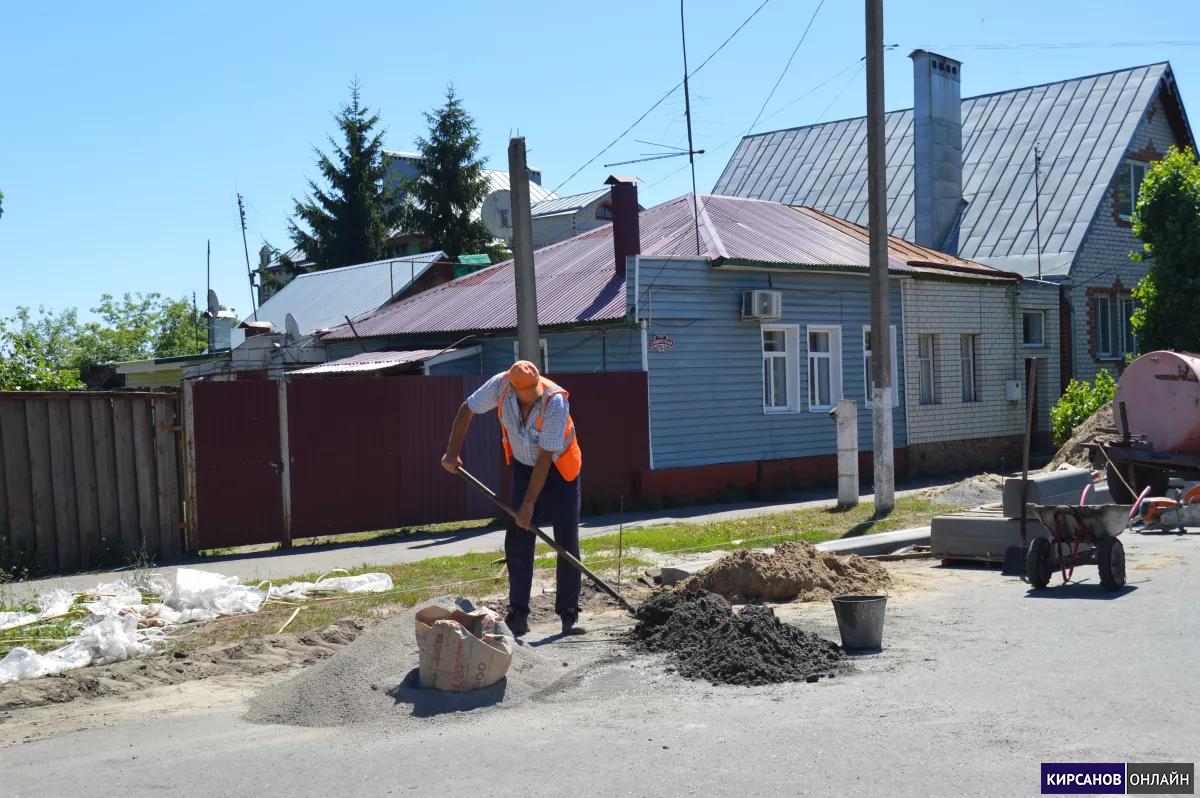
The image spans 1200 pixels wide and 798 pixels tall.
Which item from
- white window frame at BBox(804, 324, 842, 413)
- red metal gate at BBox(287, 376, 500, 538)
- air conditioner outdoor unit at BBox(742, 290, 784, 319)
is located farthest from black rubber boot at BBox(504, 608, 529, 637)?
white window frame at BBox(804, 324, 842, 413)

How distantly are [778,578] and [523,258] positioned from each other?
15.4 ft

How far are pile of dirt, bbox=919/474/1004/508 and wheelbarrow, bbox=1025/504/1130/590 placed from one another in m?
6.81

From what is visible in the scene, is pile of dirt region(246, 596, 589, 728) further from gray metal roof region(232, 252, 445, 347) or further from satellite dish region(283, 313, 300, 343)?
gray metal roof region(232, 252, 445, 347)

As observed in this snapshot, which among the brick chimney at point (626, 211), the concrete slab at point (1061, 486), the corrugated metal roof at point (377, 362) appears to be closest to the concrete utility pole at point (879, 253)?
the concrete slab at point (1061, 486)

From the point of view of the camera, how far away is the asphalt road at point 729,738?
5035mm

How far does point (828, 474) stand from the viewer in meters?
20.6

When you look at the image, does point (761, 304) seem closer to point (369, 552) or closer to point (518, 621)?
point (369, 552)

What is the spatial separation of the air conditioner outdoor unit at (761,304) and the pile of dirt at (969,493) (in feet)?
12.0

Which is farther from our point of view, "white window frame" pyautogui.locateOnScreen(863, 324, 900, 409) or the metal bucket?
"white window frame" pyautogui.locateOnScreen(863, 324, 900, 409)

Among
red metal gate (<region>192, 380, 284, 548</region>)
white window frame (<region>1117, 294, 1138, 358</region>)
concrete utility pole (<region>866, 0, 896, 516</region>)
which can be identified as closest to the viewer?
red metal gate (<region>192, 380, 284, 548</region>)

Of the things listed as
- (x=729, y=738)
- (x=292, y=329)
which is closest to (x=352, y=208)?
(x=292, y=329)

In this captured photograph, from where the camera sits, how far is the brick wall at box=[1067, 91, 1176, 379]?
26172mm

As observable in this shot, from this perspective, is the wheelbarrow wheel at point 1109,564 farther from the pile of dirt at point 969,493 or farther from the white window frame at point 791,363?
the white window frame at point 791,363

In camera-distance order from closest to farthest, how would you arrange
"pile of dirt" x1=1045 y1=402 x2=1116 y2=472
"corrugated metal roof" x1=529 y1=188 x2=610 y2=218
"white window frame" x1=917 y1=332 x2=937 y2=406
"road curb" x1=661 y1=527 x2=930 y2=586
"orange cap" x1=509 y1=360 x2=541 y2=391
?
"orange cap" x1=509 y1=360 x2=541 y2=391 < "road curb" x1=661 y1=527 x2=930 y2=586 < "pile of dirt" x1=1045 y1=402 x2=1116 y2=472 < "white window frame" x1=917 y1=332 x2=937 y2=406 < "corrugated metal roof" x1=529 y1=188 x2=610 y2=218
